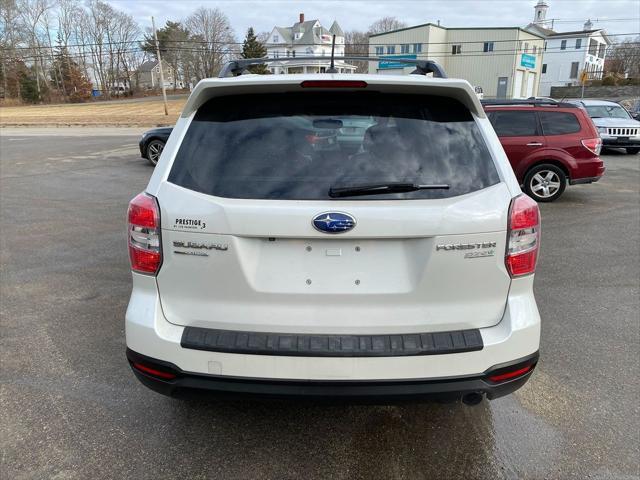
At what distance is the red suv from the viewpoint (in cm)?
916

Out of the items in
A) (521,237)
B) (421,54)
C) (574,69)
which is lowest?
(521,237)

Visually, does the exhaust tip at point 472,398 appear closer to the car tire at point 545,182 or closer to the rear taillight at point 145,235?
the rear taillight at point 145,235

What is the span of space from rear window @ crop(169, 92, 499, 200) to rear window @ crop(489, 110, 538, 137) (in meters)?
7.95

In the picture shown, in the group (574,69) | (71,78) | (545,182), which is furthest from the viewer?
(71,78)

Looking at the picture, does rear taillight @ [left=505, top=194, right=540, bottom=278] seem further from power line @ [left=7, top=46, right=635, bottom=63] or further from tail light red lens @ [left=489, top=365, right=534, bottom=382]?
power line @ [left=7, top=46, right=635, bottom=63]

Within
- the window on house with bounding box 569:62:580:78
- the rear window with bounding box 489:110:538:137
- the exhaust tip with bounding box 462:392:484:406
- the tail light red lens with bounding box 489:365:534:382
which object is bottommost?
the exhaust tip with bounding box 462:392:484:406

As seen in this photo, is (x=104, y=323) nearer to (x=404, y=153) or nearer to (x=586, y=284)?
(x=404, y=153)

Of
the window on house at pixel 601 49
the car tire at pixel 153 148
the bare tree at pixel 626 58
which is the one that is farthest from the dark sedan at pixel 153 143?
the window on house at pixel 601 49

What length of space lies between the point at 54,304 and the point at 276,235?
11.5ft

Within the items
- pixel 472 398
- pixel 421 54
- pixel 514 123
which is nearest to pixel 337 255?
pixel 472 398

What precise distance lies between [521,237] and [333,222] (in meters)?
0.90

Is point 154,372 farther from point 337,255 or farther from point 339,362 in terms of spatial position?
point 337,255

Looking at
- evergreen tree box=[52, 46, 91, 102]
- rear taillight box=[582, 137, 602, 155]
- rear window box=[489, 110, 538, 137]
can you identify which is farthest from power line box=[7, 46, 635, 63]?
rear taillight box=[582, 137, 602, 155]

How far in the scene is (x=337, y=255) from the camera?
83.7 inches
